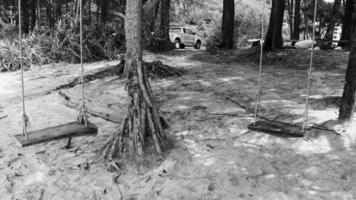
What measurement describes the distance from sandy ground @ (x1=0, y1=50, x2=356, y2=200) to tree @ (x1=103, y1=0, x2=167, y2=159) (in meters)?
0.21

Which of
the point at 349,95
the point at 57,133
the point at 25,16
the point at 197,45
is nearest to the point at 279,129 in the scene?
the point at 349,95

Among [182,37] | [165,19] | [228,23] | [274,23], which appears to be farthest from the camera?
[182,37]

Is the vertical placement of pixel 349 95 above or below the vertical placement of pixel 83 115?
above

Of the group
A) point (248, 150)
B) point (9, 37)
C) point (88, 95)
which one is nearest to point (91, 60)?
point (9, 37)

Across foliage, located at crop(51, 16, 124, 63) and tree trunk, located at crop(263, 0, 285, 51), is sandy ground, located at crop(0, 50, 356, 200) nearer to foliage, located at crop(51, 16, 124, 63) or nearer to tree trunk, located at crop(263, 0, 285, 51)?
tree trunk, located at crop(263, 0, 285, 51)

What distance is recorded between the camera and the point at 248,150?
14.3ft

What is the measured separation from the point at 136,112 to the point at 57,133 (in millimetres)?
901

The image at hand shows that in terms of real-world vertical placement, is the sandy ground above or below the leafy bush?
below

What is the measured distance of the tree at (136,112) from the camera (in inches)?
168

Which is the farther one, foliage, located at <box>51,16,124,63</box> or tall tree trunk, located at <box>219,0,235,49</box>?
tall tree trunk, located at <box>219,0,235,49</box>

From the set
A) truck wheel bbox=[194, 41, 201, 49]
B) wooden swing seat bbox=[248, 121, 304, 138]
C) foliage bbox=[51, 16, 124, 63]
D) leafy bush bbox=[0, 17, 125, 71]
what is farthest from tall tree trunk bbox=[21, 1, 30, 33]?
wooden swing seat bbox=[248, 121, 304, 138]

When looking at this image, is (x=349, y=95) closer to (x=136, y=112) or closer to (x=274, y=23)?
(x=136, y=112)

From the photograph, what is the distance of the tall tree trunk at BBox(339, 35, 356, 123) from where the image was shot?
4406mm

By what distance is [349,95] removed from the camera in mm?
4453
